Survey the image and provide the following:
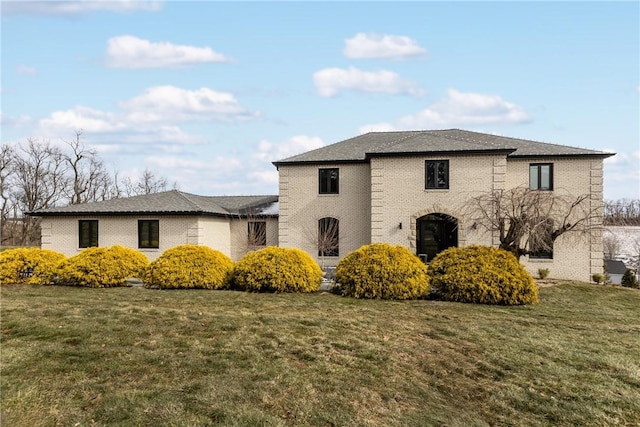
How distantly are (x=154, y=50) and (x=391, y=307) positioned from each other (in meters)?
10.5

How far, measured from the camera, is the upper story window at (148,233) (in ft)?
66.2

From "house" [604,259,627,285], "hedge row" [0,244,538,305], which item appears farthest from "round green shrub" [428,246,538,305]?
"house" [604,259,627,285]

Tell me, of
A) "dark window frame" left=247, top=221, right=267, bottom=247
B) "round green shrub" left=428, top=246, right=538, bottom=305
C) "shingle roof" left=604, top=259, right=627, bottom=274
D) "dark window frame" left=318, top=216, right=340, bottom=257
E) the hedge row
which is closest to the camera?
"round green shrub" left=428, top=246, right=538, bottom=305

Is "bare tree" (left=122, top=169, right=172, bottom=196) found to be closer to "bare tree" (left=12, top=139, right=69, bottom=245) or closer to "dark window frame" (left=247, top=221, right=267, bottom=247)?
"bare tree" (left=12, top=139, right=69, bottom=245)

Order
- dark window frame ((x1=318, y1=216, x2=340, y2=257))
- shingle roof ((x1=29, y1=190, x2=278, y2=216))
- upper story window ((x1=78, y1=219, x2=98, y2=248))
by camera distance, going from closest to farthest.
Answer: shingle roof ((x1=29, y1=190, x2=278, y2=216))
dark window frame ((x1=318, y1=216, x2=340, y2=257))
upper story window ((x1=78, y1=219, x2=98, y2=248))

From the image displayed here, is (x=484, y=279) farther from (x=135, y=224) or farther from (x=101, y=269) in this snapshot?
(x=135, y=224)

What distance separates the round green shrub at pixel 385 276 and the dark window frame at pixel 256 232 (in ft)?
35.6

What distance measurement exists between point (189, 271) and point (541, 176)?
1615 cm

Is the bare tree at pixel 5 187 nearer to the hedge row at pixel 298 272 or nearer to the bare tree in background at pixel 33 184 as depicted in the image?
the bare tree in background at pixel 33 184

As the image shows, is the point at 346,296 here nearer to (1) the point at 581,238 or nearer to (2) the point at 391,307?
(2) the point at 391,307

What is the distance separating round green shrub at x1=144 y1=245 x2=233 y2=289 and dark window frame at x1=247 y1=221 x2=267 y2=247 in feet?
28.3

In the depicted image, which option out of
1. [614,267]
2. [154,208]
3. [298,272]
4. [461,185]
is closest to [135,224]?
[154,208]

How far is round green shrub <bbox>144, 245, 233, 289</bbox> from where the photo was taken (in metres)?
13.2

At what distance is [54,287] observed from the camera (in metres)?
13.5
